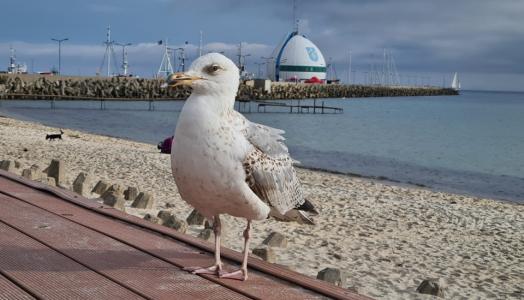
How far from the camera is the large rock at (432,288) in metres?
4.96

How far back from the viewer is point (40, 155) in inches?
527

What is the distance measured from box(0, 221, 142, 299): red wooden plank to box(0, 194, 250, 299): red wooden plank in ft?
0.22

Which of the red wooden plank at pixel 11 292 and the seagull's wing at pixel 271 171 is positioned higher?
the seagull's wing at pixel 271 171

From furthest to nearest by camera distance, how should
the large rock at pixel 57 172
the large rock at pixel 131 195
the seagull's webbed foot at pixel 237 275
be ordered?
the large rock at pixel 57 172 → the large rock at pixel 131 195 → the seagull's webbed foot at pixel 237 275

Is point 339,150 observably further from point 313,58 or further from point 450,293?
point 313,58

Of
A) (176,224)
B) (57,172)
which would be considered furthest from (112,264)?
(57,172)

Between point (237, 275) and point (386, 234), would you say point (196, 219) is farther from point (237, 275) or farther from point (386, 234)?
point (237, 275)

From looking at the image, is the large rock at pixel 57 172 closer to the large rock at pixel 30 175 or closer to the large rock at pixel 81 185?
the large rock at pixel 81 185

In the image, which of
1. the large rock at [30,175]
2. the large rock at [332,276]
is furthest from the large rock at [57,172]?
the large rock at [332,276]

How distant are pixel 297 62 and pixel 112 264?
103 meters

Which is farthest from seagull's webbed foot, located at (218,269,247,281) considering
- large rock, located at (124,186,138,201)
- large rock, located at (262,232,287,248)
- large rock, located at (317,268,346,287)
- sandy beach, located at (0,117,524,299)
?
large rock, located at (124,186,138,201)

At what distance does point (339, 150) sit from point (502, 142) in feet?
50.2

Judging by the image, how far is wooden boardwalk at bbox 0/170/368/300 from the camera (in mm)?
2742

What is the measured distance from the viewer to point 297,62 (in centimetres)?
10481
